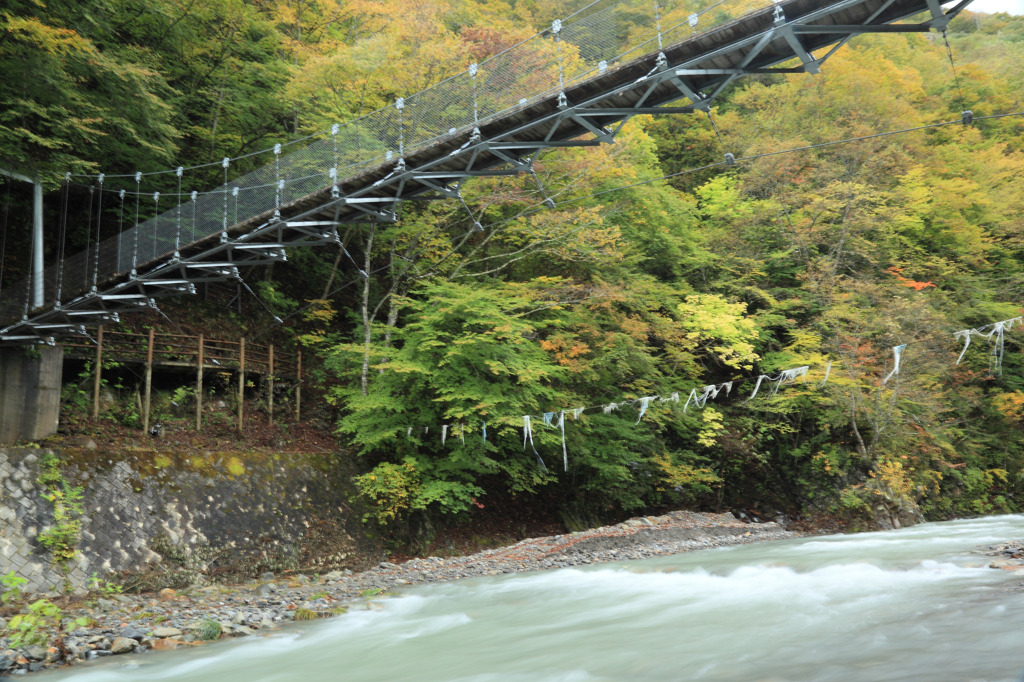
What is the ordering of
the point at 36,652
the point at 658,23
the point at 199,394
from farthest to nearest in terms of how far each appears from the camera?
1. the point at 199,394
2. the point at 658,23
3. the point at 36,652

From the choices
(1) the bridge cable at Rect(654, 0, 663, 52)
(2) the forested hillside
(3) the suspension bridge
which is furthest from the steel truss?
(2) the forested hillside

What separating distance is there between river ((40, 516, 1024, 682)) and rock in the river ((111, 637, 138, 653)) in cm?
22

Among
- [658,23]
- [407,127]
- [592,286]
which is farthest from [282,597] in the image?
[592,286]

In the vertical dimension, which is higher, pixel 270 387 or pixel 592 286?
pixel 592 286

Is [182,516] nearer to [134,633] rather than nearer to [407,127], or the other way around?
[134,633]

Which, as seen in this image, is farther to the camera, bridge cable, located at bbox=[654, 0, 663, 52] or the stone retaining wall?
the stone retaining wall

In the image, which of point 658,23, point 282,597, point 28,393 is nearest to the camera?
point 658,23

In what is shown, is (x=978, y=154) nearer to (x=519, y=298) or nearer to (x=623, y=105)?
(x=519, y=298)

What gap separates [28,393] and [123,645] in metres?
6.09

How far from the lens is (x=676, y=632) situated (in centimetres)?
617

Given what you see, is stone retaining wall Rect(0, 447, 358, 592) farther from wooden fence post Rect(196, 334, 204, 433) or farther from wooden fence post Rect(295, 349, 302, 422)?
wooden fence post Rect(295, 349, 302, 422)

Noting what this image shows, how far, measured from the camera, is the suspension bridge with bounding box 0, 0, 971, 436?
6.95 metres

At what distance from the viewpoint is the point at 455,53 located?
15.4m

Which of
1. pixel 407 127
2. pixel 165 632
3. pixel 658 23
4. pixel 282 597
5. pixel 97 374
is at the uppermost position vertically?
pixel 407 127
